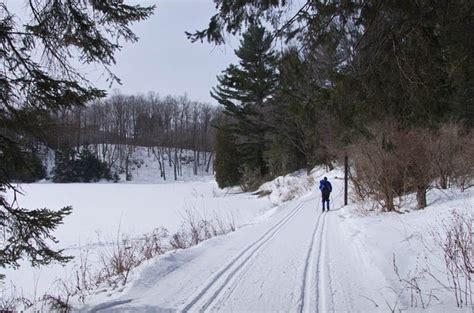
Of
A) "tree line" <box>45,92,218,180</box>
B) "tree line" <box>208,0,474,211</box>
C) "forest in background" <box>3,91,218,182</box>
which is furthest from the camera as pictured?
"tree line" <box>45,92,218,180</box>

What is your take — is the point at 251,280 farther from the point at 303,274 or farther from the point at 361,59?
the point at 361,59

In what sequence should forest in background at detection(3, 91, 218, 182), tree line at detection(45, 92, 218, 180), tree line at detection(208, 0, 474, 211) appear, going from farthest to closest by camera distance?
tree line at detection(45, 92, 218, 180)
forest in background at detection(3, 91, 218, 182)
tree line at detection(208, 0, 474, 211)

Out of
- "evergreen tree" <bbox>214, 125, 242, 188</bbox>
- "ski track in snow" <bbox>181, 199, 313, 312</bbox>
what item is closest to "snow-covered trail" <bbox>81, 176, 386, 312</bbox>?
"ski track in snow" <bbox>181, 199, 313, 312</bbox>

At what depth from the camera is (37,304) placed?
5.84m

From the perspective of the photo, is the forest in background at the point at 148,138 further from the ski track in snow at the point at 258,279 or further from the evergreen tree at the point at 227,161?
the ski track in snow at the point at 258,279

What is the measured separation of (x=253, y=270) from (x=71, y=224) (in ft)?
49.1

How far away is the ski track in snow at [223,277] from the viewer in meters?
5.79

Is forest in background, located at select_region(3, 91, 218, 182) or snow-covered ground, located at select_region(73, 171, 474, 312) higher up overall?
forest in background, located at select_region(3, 91, 218, 182)

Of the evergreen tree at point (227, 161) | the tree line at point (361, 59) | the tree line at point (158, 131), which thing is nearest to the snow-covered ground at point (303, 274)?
the tree line at point (361, 59)

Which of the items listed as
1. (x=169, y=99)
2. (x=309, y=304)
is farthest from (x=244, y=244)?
(x=169, y=99)

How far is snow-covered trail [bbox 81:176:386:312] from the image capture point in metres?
5.75

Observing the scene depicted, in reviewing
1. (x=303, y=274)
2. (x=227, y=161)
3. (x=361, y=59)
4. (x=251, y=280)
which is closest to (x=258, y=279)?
(x=251, y=280)

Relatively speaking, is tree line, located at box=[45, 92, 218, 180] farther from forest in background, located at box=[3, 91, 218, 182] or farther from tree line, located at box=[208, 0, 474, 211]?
tree line, located at box=[208, 0, 474, 211]

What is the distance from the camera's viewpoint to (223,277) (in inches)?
285
